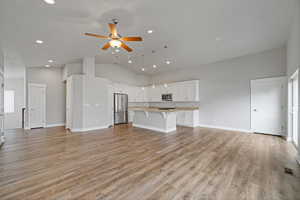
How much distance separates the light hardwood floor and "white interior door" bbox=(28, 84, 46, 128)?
307cm

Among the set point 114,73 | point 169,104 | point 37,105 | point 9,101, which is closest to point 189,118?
point 169,104

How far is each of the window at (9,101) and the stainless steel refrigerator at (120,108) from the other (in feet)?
20.4

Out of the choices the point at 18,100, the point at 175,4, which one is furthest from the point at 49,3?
the point at 18,100

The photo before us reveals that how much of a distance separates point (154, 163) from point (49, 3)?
146 inches

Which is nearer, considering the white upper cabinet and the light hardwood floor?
the light hardwood floor

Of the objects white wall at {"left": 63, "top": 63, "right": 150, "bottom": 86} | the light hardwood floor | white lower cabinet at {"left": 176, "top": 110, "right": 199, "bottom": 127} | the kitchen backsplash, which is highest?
white wall at {"left": 63, "top": 63, "right": 150, "bottom": 86}

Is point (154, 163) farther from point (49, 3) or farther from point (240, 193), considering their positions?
point (49, 3)

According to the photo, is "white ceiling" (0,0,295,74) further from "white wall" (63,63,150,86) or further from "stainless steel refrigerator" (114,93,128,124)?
"stainless steel refrigerator" (114,93,128,124)

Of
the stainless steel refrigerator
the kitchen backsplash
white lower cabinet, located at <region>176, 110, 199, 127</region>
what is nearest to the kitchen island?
white lower cabinet, located at <region>176, 110, 199, 127</region>

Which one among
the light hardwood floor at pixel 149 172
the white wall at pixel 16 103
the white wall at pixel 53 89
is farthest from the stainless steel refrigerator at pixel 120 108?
the white wall at pixel 16 103

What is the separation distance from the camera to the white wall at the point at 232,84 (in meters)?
4.95

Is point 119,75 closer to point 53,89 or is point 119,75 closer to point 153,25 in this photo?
point 53,89

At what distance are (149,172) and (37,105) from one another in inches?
274

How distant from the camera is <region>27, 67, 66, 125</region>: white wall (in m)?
Answer: 6.66
